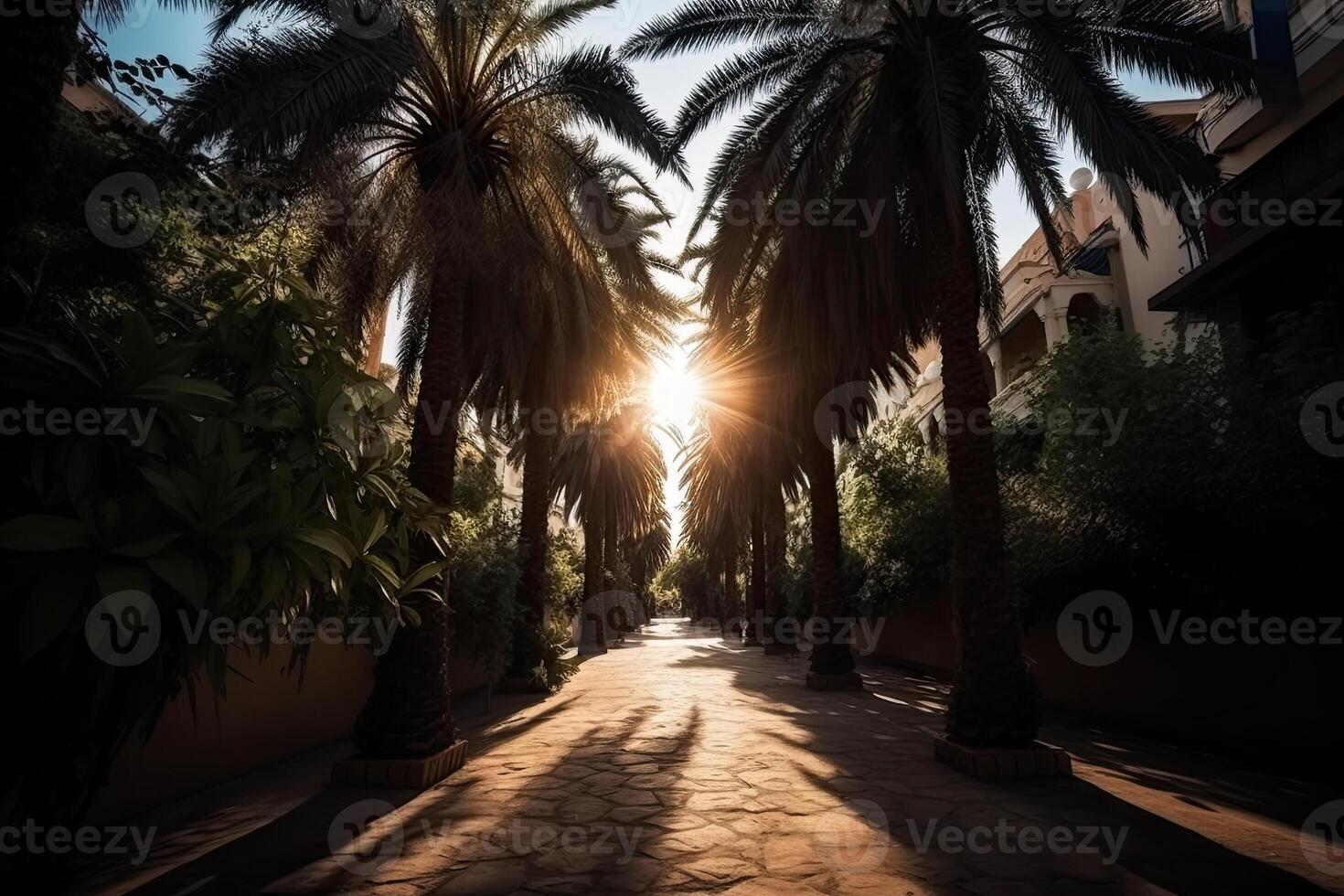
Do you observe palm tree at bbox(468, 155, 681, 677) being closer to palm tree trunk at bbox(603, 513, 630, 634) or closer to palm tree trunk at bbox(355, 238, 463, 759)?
palm tree trunk at bbox(355, 238, 463, 759)

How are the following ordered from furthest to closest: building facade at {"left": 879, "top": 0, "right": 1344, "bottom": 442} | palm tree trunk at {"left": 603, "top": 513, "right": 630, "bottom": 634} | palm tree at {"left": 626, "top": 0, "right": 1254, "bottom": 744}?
palm tree trunk at {"left": 603, "top": 513, "right": 630, "bottom": 634} → building facade at {"left": 879, "top": 0, "right": 1344, "bottom": 442} → palm tree at {"left": 626, "top": 0, "right": 1254, "bottom": 744}

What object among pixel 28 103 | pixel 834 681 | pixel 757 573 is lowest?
pixel 834 681

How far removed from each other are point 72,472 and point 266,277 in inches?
62.4

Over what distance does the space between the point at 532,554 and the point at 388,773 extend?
7525 mm

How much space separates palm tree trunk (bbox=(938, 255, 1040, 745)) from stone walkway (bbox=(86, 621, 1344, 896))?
0.60 metres

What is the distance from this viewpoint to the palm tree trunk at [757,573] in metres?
25.3

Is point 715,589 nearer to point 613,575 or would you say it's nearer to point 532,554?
point 613,575

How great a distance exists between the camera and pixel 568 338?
497 inches

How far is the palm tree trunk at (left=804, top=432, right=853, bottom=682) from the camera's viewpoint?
529 inches

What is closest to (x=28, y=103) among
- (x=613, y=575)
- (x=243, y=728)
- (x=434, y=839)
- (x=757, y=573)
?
(x=434, y=839)

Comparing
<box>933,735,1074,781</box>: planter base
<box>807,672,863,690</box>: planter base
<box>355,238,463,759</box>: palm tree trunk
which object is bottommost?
<box>807,672,863,690</box>: planter base

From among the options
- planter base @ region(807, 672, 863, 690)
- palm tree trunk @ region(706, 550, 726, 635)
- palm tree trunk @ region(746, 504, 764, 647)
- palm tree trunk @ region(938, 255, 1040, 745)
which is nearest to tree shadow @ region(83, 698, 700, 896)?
palm tree trunk @ region(938, 255, 1040, 745)

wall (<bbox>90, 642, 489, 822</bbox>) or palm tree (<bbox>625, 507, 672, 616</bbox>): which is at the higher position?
palm tree (<bbox>625, 507, 672, 616</bbox>)

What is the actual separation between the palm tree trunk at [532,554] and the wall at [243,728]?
359 cm
